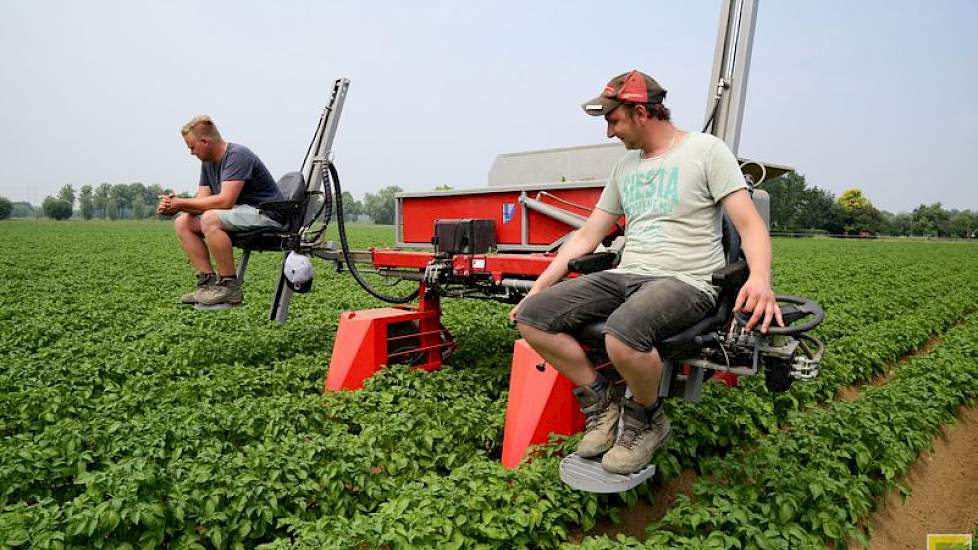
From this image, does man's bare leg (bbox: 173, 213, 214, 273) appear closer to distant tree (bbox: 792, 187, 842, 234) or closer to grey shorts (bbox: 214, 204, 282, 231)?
grey shorts (bbox: 214, 204, 282, 231)

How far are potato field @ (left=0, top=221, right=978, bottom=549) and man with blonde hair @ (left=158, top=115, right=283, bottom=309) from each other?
766 millimetres

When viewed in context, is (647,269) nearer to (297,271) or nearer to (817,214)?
(297,271)

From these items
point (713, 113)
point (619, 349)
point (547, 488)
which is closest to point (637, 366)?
point (619, 349)

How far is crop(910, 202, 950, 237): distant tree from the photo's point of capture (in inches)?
3708

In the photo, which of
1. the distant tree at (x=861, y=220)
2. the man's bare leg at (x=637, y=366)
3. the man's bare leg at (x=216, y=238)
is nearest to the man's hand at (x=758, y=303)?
the man's bare leg at (x=637, y=366)

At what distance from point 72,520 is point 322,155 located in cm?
365

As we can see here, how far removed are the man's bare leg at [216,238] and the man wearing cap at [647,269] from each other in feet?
9.52

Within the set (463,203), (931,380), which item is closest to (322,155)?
(463,203)

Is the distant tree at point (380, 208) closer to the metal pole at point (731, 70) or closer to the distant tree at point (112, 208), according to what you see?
the distant tree at point (112, 208)

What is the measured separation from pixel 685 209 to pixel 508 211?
2308mm

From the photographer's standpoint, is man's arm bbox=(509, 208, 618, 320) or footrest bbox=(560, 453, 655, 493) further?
man's arm bbox=(509, 208, 618, 320)

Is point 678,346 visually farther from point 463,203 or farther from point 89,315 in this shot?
point 89,315

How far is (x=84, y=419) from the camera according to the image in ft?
14.9

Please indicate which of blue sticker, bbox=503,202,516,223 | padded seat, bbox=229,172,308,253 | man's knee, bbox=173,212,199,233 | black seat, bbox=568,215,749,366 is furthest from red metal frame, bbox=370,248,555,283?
man's knee, bbox=173,212,199,233
